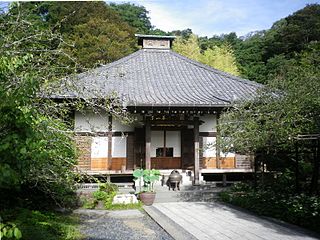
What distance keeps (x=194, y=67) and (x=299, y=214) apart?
40.6ft

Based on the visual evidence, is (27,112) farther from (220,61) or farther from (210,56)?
(210,56)

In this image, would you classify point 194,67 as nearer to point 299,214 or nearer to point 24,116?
point 299,214

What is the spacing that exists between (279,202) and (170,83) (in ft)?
29.9

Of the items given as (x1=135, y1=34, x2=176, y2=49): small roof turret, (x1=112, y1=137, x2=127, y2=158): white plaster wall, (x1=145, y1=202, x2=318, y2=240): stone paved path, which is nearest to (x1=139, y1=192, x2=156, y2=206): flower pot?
(x1=145, y1=202, x2=318, y2=240): stone paved path

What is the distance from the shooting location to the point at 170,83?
55.7 feet

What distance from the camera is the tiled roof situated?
47.1 feet

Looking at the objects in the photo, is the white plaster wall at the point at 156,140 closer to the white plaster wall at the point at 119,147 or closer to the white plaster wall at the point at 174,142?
the white plaster wall at the point at 174,142

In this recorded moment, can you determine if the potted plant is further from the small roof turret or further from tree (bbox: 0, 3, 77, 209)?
the small roof turret

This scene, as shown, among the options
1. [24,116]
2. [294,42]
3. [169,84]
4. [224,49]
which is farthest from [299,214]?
[294,42]

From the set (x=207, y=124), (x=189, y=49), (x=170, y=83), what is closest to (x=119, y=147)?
(x=207, y=124)

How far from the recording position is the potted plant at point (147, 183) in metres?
11.8

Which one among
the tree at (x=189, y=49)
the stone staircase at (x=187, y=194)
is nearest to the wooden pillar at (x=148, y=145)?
the stone staircase at (x=187, y=194)

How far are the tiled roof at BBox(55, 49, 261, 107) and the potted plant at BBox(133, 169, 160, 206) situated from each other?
267 centimetres

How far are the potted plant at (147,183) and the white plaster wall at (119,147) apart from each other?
1771 mm
